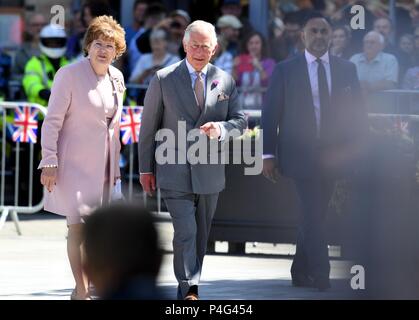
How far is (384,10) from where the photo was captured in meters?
14.4

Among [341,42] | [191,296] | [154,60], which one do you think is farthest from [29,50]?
[191,296]

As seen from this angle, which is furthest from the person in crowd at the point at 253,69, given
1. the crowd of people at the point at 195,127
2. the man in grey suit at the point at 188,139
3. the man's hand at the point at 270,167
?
the man in grey suit at the point at 188,139

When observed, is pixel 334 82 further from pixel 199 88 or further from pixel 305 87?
pixel 199 88

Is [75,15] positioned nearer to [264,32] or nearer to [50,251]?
[264,32]

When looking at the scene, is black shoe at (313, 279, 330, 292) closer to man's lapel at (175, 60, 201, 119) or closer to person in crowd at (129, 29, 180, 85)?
man's lapel at (175, 60, 201, 119)

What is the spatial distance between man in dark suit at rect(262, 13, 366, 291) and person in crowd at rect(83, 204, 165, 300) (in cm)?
561

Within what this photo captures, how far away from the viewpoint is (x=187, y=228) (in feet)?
25.4

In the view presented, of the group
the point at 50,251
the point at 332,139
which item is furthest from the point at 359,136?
the point at 50,251

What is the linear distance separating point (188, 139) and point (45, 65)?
21.9 ft

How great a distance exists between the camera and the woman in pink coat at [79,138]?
7.68 metres

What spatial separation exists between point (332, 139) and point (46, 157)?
7.35 ft

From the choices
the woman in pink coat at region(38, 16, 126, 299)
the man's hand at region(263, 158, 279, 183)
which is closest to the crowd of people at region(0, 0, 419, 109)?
the man's hand at region(263, 158, 279, 183)

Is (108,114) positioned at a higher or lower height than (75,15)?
lower
